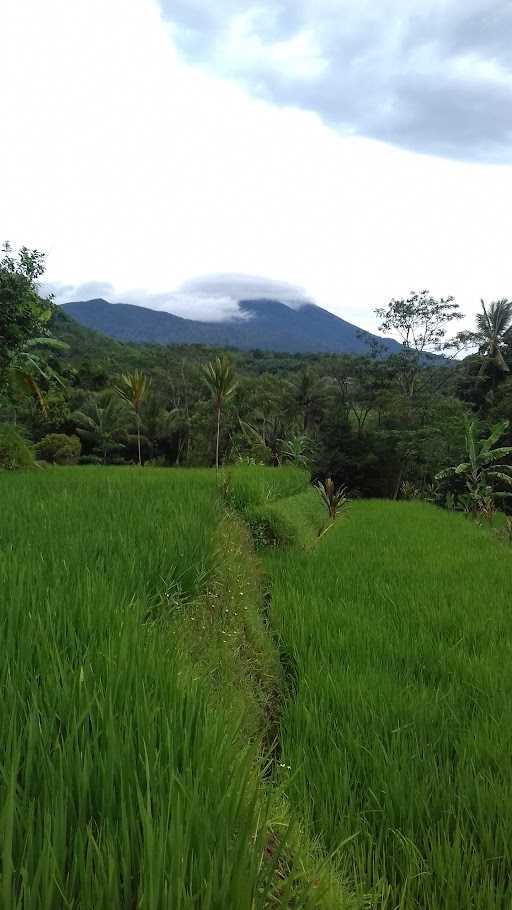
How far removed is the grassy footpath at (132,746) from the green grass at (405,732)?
0.23 m

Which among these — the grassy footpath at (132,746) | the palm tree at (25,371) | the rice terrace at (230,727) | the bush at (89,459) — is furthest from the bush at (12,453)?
the bush at (89,459)

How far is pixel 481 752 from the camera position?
2082mm

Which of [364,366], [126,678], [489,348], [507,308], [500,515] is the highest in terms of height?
[507,308]

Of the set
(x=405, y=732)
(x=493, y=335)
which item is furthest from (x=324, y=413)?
(x=405, y=732)

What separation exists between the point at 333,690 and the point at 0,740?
178 cm

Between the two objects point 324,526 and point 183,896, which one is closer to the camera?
point 183,896

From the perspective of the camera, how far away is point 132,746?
118cm

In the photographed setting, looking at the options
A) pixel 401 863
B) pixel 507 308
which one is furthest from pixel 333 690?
pixel 507 308

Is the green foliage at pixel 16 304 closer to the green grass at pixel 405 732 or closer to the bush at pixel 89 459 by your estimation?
the green grass at pixel 405 732

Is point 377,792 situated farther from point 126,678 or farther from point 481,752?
point 126,678

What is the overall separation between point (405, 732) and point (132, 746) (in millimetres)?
1448

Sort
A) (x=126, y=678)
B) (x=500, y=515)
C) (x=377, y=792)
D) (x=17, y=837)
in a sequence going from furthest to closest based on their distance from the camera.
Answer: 1. (x=500, y=515)
2. (x=377, y=792)
3. (x=126, y=678)
4. (x=17, y=837)

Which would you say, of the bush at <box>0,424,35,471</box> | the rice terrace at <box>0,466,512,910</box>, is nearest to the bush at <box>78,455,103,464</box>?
the bush at <box>0,424,35,471</box>

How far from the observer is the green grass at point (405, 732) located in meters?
1.57
